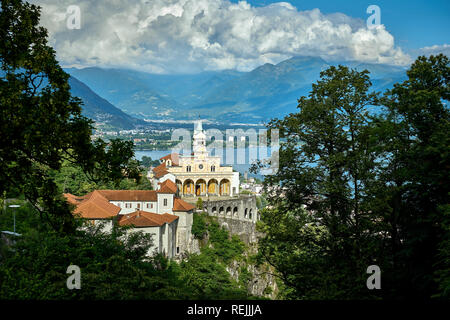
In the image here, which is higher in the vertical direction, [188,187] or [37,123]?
[188,187]

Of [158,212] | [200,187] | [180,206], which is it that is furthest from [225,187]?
[158,212]

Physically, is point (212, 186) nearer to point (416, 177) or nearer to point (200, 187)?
point (200, 187)

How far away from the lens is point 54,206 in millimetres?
8688

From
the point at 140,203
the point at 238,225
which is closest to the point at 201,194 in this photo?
the point at 238,225

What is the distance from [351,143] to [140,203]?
26770mm

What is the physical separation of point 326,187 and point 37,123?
7446mm

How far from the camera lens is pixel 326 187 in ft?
37.2

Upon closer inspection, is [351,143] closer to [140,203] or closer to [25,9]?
[25,9]

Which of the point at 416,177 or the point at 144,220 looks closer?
the point at 416,177

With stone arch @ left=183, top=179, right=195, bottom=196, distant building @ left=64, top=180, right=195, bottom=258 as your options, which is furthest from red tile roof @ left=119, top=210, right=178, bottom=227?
stone arch @ left=183, top=179, right=195, bottom=196

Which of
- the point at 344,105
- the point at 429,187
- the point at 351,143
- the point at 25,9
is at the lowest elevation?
the point at 429,187

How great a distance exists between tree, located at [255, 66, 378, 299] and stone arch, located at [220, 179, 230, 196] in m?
46.8

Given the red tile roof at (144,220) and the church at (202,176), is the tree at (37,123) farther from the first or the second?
the church at (202,176)
